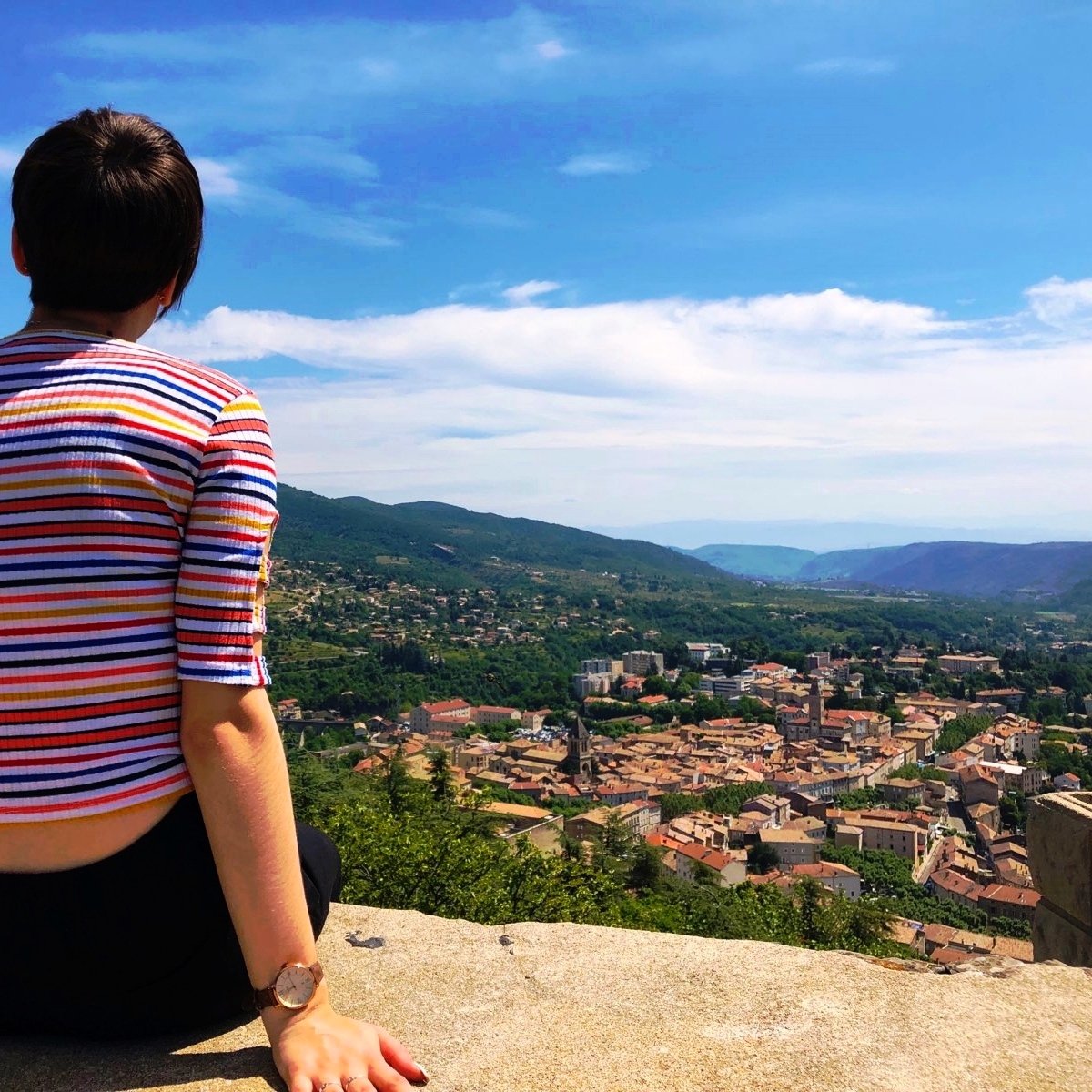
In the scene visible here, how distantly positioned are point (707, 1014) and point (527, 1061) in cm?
36

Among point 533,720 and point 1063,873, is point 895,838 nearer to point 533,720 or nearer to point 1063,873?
point 533,720

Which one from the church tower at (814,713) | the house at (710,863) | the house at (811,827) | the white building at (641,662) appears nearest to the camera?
the house at (710,863)

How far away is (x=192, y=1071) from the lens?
1.30 m

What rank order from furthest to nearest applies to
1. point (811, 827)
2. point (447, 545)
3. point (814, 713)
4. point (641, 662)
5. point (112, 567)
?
point (447, 545)
point (641, 662)
point (814, 713)
point (811, 827)
point (112, 567)

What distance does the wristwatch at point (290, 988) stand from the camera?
1208 mm

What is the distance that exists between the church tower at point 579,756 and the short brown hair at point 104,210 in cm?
3375

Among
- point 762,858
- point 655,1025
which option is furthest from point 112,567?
point 762,858

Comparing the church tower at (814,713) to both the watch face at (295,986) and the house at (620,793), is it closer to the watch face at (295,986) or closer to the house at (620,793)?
the house at (620,793)

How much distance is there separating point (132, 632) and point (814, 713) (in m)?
50.9

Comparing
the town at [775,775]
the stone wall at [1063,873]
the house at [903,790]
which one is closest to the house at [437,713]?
the town at [775,775]

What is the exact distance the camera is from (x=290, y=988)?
1.21 metres

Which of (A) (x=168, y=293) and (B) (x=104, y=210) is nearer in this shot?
(B) (x=104, y=210)

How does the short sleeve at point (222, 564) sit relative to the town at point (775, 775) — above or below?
above

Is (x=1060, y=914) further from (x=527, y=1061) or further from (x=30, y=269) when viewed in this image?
(x=30, y=269)
